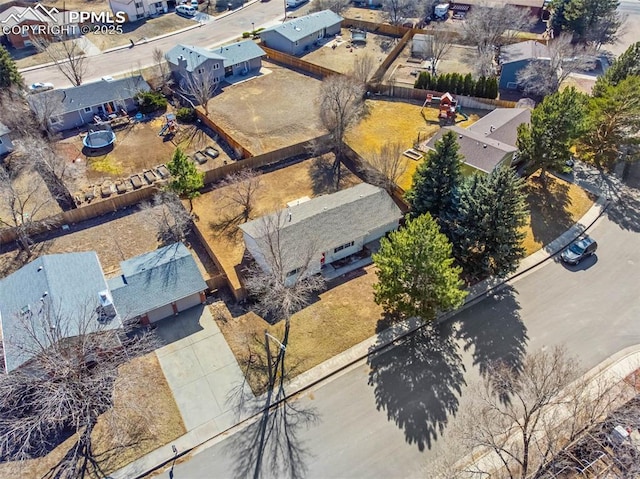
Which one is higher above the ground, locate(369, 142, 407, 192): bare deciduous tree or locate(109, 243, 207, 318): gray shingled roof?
locate(369, 142, 407, 192): bare deciduous tree

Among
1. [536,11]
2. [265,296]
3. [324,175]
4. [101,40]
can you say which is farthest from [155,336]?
[536,11]

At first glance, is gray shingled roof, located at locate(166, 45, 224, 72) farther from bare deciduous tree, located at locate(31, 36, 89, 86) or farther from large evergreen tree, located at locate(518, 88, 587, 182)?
large evergreen tree, located at locate(518, 88, 587, 182)

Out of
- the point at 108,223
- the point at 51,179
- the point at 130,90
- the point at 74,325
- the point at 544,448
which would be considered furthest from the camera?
the point at 130,90

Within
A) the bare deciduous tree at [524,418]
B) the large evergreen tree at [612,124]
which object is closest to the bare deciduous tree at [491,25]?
the large evergreen tree at [612,124]

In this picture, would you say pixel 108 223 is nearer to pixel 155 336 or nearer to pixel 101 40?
pixel 155 336

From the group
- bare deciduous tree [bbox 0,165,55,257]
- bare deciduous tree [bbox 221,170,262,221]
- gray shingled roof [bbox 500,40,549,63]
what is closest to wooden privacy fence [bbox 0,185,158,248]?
bare deciduous tree [bbox 0,165,55,257]
